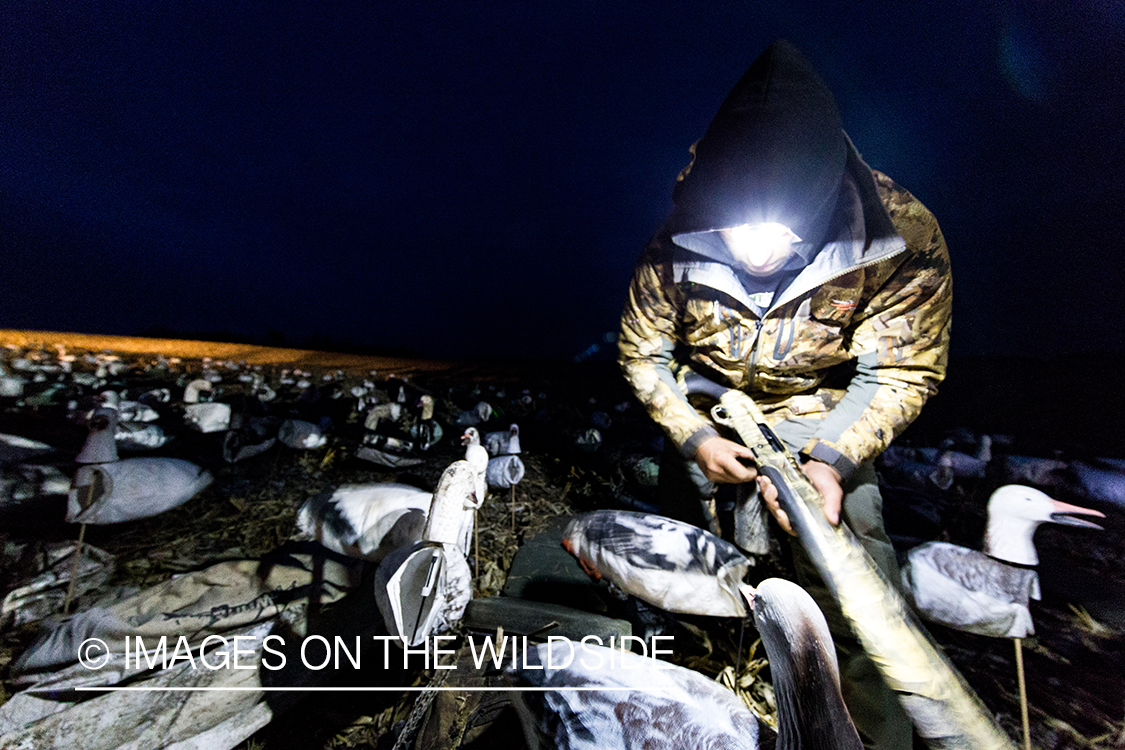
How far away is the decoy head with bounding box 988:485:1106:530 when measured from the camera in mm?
1111

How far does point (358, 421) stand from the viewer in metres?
3.53

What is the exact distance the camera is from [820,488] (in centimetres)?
102

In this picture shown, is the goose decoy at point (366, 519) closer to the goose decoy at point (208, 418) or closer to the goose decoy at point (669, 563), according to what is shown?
the goose decoy at point (669, 563)

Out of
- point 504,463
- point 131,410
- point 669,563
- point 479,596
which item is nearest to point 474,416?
point 504,463

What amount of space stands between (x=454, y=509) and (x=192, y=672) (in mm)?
945

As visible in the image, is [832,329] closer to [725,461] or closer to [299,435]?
[725,461]

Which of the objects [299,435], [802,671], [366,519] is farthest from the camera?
[299,435]

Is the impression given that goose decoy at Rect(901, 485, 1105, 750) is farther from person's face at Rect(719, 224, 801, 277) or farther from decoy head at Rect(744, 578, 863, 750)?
person's face at Rect(719, 224, 801, 277)

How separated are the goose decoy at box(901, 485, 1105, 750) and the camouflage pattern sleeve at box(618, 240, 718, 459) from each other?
2.75 ft

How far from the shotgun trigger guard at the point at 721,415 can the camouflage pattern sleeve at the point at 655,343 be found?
49 mm

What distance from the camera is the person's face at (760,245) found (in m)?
1.05

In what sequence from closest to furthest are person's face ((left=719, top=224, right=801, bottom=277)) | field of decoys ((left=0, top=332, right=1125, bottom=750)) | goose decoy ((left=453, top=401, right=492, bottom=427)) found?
field of decoys ((left=0, top=332, right=1125, bottom=750)) → person's face ((left=719, top=224, right=801, bottom=277)) → goose decoy ((left=453, top=401, right=492, bottom=427))

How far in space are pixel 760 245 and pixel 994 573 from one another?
128cm

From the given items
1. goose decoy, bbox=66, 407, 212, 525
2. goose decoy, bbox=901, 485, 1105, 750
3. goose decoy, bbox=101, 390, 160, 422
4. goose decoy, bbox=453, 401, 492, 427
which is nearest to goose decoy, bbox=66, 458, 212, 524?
goose decoy, bbox=66, 407, 212, 525
